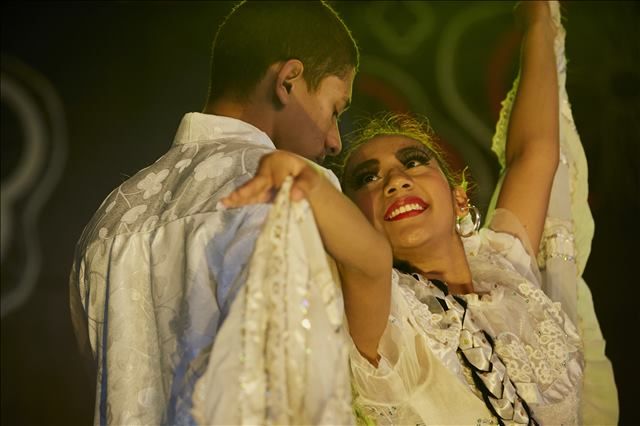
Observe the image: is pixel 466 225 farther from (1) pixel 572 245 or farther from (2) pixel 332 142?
(2) pixel 332 142

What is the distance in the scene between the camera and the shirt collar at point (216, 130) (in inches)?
47.8

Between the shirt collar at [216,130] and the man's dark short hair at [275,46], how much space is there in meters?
0.09

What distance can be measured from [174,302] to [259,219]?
16 cm

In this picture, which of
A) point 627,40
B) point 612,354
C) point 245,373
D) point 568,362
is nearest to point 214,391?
point 245,373

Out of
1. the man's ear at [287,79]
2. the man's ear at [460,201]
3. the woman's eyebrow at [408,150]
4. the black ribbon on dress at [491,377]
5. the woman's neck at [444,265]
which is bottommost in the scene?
the black ribbon on dress at [491,377]

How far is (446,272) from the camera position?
6.03 feet

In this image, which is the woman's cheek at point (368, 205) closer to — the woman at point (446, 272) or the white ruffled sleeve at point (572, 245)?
the woman at point (446, 272)

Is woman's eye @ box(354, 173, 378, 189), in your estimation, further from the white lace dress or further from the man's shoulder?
the man's shoulder

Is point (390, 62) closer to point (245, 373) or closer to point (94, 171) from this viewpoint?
point (94, 171)

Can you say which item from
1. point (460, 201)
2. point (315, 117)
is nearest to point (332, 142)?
point (315, 117)

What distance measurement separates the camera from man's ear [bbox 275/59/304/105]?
129 cm

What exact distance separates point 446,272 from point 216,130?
79 centimetres

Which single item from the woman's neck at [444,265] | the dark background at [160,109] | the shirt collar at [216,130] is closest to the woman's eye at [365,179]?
the woman's neck at [444,265]

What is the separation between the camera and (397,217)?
1.75 meters
